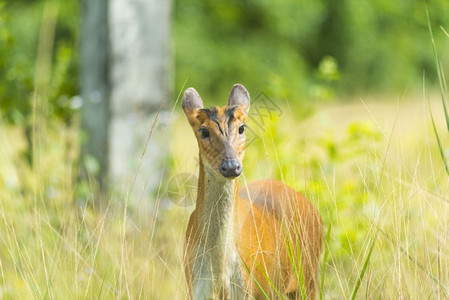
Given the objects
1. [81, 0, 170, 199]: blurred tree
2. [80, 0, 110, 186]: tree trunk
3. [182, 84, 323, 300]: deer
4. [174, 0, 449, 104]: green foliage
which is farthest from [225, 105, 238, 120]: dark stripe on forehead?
[174, 0, 449, 104]: green foliage

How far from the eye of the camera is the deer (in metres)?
2.36

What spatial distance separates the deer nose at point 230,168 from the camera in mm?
2221

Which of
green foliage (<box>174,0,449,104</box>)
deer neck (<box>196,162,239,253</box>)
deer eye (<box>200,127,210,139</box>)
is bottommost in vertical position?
green foliage (<box>174,0,449,104</box>)

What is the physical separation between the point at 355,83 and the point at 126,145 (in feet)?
35.0

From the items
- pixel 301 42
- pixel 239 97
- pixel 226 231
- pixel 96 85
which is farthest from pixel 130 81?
pixel 301 42

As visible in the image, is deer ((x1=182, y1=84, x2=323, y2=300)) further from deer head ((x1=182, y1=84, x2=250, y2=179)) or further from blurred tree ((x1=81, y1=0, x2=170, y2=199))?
blurred tree ((x1=81, y1=0, x2=170, y2=199))

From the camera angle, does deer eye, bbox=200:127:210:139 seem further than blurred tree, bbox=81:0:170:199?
No

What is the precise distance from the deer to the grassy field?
11cm

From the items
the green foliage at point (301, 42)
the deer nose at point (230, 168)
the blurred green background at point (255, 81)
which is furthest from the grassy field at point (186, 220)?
the green foliage at point (301, 42)

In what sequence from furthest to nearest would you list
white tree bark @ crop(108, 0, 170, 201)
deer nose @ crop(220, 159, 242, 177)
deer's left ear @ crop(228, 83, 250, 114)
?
1. white tree bark @ crop(108, 0, 170, 201)
2. deer's left ear @ crop(228, 83, 250, 114)
3. deer nose @ crop(220, 159, 242, 177)

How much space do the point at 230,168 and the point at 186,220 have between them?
2.89 ft

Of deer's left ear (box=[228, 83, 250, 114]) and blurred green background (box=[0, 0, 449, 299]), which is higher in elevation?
deer's left ear (box=[228, 83, 250, 114])

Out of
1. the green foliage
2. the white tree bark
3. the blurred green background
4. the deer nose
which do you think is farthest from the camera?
the green foliage

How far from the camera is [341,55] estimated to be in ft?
48.9
